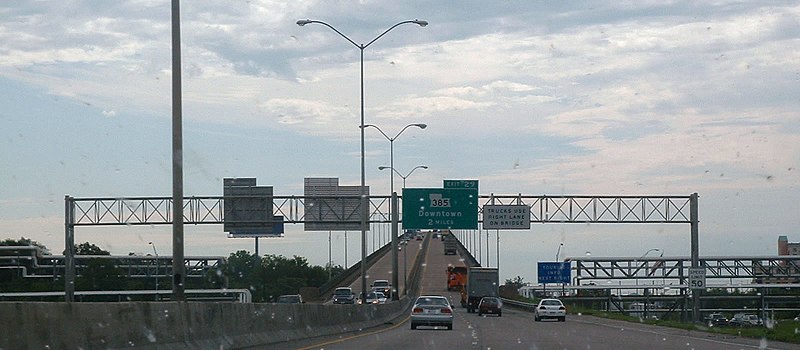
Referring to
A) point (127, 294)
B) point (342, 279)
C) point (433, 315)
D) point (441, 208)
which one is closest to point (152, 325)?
point (433, 315)

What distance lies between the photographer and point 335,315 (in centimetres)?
3791

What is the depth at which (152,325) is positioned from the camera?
1817cm

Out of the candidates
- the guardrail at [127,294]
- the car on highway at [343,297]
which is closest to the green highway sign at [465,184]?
the guardrail at [127,294]

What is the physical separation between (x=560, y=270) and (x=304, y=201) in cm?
2746

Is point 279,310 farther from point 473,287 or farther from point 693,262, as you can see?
point 473,287

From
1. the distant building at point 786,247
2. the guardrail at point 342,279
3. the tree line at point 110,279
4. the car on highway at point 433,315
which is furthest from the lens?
the distant building at point 786,247

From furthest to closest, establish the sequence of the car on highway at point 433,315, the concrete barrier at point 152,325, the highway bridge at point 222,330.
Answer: the car on highway at point 433,315
the highway bridge at point 222,330
the concrete barrier at point 152,325

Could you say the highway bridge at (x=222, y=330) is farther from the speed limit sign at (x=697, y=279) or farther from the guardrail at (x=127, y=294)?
the speed limit sign at (x=697, y=279)

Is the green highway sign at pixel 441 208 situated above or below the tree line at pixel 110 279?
above

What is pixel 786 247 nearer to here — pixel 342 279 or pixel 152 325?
pixel 342 279

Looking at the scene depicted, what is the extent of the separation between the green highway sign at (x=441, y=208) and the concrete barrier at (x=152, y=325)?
31357 mm

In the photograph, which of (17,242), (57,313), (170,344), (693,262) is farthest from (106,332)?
(17,242)

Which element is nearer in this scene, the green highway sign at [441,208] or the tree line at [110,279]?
the tree line at [110,279]

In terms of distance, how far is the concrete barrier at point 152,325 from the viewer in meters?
13.7
